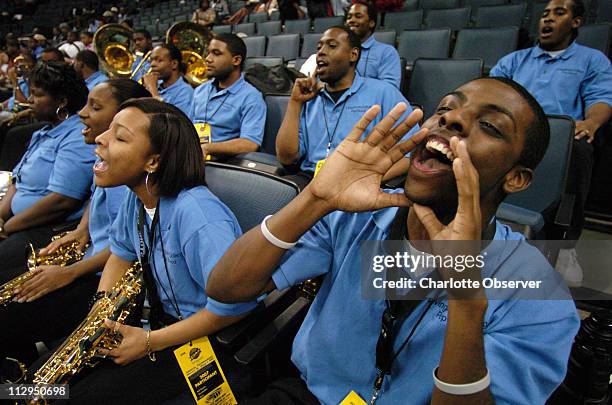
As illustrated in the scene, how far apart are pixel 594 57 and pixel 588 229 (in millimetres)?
1196

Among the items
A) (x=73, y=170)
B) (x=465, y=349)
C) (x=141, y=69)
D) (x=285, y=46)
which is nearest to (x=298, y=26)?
(x=285, y=46)

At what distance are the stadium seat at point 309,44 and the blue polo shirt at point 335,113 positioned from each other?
244 cm

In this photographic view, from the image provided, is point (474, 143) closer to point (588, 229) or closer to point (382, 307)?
point (382, 307)

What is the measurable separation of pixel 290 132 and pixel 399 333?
Answer: 5.56 ft

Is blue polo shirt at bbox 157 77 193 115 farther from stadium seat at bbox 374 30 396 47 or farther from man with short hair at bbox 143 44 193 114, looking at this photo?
stadium seat at bbox 374 30 396 47

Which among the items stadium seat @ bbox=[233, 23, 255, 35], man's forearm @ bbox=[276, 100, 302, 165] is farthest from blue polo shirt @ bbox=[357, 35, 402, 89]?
stadium seat @ bbox=[233, 23, 255, 35]

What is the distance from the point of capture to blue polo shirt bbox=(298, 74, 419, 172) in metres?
2.38

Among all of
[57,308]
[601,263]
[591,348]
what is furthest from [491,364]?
[601,263]

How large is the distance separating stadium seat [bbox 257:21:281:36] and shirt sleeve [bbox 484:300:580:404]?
6281 millimetres

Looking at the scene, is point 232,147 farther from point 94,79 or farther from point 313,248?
point 94,79

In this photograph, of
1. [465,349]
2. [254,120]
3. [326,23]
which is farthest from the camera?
[326,23]

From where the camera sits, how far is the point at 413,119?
795mm

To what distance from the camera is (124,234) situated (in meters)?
1.46

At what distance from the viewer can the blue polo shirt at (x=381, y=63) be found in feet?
10.9
